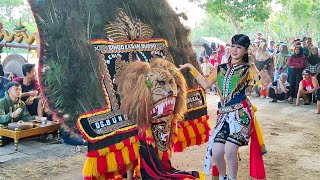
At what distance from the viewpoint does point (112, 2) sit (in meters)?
3.28

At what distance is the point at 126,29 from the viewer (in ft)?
10.8

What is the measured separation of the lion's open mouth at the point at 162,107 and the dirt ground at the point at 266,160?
1.48 m

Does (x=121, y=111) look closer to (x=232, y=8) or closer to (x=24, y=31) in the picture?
(x=24, y=31)

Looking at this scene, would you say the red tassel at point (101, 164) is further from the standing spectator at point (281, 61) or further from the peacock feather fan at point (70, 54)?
the standing spectator at point (281, 61)

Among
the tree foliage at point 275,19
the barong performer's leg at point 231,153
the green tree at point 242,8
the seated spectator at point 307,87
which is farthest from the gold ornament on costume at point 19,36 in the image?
the tree foliage at point 275,19

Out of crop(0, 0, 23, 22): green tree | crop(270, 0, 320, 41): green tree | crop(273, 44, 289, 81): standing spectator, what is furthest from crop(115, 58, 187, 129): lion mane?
crop(270, 0, 320, 41): green tree

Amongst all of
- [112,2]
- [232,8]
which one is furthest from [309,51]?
[112,2]

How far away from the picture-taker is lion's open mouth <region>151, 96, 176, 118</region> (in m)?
2.94

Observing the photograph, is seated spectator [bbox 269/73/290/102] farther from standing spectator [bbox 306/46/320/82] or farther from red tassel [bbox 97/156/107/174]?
red tassel [bbox 97/156/107/174]

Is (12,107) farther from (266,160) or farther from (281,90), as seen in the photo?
(281,90)

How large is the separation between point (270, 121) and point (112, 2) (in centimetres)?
490

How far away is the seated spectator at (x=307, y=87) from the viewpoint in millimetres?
9031

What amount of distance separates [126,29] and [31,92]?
3.18m

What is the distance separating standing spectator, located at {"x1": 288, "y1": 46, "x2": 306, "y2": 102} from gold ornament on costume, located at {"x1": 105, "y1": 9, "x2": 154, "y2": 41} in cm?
712
